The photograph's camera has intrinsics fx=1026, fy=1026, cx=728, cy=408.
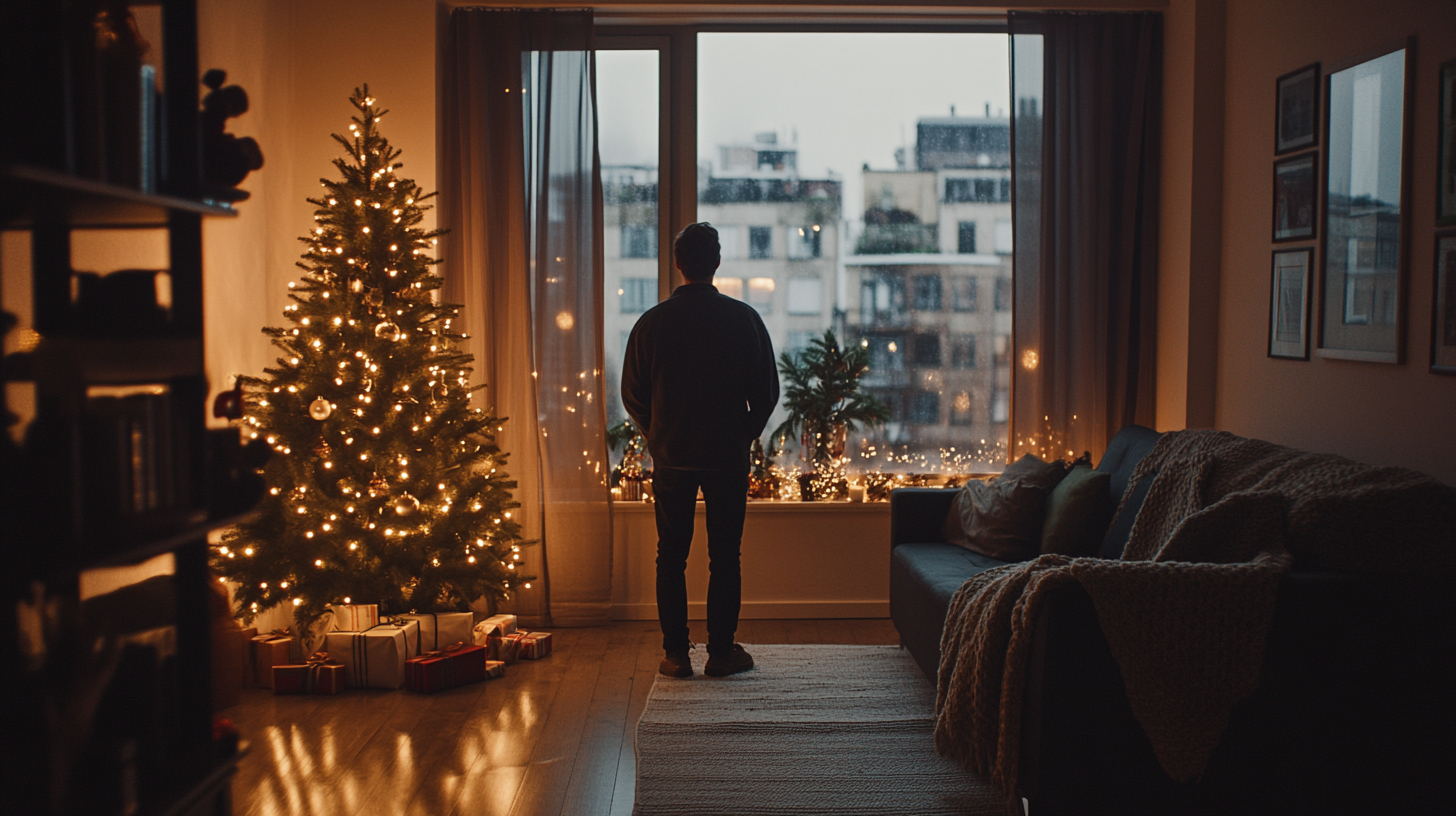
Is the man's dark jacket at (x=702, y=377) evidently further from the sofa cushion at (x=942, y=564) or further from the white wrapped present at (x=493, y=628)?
the white wrapped present at (x=493, y=628)

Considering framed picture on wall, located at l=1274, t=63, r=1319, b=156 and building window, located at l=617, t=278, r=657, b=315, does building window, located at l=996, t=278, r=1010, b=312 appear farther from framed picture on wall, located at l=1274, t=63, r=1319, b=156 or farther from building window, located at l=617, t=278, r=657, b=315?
building window, located at l=617, t=278, r=657, b=315

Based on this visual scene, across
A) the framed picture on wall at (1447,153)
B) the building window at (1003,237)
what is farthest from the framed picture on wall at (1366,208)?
the building window at (1003,237)

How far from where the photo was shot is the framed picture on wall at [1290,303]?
3.49 m

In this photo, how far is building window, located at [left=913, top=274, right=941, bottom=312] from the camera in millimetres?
4777

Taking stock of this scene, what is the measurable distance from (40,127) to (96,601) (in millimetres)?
722

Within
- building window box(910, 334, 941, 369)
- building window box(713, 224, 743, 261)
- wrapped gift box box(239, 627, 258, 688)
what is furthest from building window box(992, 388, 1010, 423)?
wrapped gift box box(239, 627, 258, 688)

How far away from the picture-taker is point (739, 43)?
4.73m

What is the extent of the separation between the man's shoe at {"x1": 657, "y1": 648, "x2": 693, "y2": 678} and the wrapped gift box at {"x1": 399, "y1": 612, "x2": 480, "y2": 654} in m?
0.77

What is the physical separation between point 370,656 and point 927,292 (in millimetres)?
2856

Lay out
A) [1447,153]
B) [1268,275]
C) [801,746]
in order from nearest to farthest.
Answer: [1447,153] < [801,746] < [1268,275]

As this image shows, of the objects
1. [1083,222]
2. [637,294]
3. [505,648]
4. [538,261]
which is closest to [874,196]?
[1083,222]

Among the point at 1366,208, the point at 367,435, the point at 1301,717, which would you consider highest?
the point at 1366,208

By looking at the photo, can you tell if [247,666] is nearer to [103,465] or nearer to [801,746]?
[801,746]

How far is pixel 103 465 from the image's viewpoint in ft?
4.81
